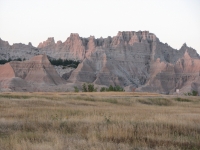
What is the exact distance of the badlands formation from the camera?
118 m

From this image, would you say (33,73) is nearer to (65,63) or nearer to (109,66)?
(109,66)

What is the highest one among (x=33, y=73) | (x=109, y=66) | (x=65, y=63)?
(x=65, y=63)

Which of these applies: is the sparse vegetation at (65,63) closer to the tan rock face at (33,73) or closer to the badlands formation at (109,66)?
the badlands formation at (109,66)

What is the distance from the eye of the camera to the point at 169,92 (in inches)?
5699

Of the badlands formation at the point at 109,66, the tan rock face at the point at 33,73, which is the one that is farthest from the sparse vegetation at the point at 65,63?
the tan rock face at the point at 33,73

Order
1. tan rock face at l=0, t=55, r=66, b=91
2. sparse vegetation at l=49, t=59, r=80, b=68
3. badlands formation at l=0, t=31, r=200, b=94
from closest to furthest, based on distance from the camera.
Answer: tan rock face at l=0, t=55, r=66, b=91
badlands formation at l=0, t=31, r=200, b=94
sparse vegetation at l=49, t=59, r=80, b=68

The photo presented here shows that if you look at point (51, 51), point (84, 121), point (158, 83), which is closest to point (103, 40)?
point (51, 51)

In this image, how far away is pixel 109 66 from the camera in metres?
144

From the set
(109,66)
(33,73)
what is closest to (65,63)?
(109,66)

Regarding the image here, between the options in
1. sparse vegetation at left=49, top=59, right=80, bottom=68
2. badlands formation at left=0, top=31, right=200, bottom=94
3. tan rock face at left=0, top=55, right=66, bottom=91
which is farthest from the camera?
sparse vegetation at left=49, top=59, right=80, bottom=68

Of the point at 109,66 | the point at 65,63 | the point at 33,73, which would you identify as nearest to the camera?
the point at 33,73

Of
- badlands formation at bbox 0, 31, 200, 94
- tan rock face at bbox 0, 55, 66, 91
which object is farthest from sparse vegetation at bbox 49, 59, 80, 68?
tan rock face at bbox 0, 55, 66, 91

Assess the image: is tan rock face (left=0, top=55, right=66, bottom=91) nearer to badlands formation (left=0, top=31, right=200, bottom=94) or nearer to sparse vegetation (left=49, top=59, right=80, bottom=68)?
badlands formation (left=0, top=31, right=200, bottom=94)

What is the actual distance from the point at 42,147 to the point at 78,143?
4.44 feet
